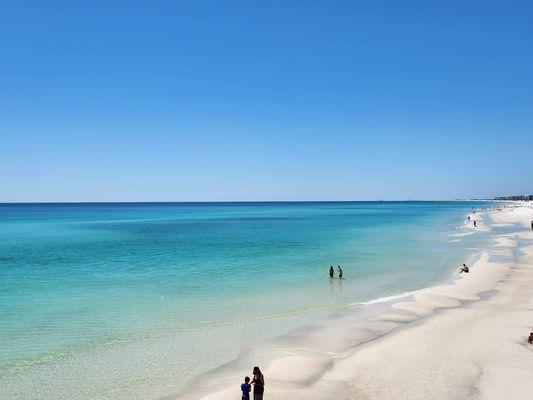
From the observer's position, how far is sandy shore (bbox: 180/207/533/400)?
46.8ft

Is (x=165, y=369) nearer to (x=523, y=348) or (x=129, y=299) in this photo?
(x=129, y=299)

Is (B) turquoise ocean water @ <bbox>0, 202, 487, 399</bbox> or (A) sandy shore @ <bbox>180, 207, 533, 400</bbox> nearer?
(A) sandy shore @ <bbox>180, 207, 533, 400</bbox>

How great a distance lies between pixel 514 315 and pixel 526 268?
56.1 feet

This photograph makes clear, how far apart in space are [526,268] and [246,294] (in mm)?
24893

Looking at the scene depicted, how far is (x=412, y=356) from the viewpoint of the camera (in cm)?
1711

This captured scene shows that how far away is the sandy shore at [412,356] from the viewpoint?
1426 cm

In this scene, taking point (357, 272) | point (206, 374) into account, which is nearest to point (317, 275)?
point (357, 272)

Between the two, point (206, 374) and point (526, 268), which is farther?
point (526, 268)

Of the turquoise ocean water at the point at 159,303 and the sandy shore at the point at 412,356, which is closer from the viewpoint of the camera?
Result: the sandy shore at the point at 412,356

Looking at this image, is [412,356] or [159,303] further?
[159,303]

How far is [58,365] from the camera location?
17.1 meters

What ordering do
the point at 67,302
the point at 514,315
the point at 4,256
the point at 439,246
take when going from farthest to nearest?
the point at 439,246 < the point at 4,256 < the point at 67,302 < the point at 514,315

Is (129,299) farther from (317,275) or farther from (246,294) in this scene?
(317,275)

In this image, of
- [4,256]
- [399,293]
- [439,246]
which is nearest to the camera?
[399,293]
